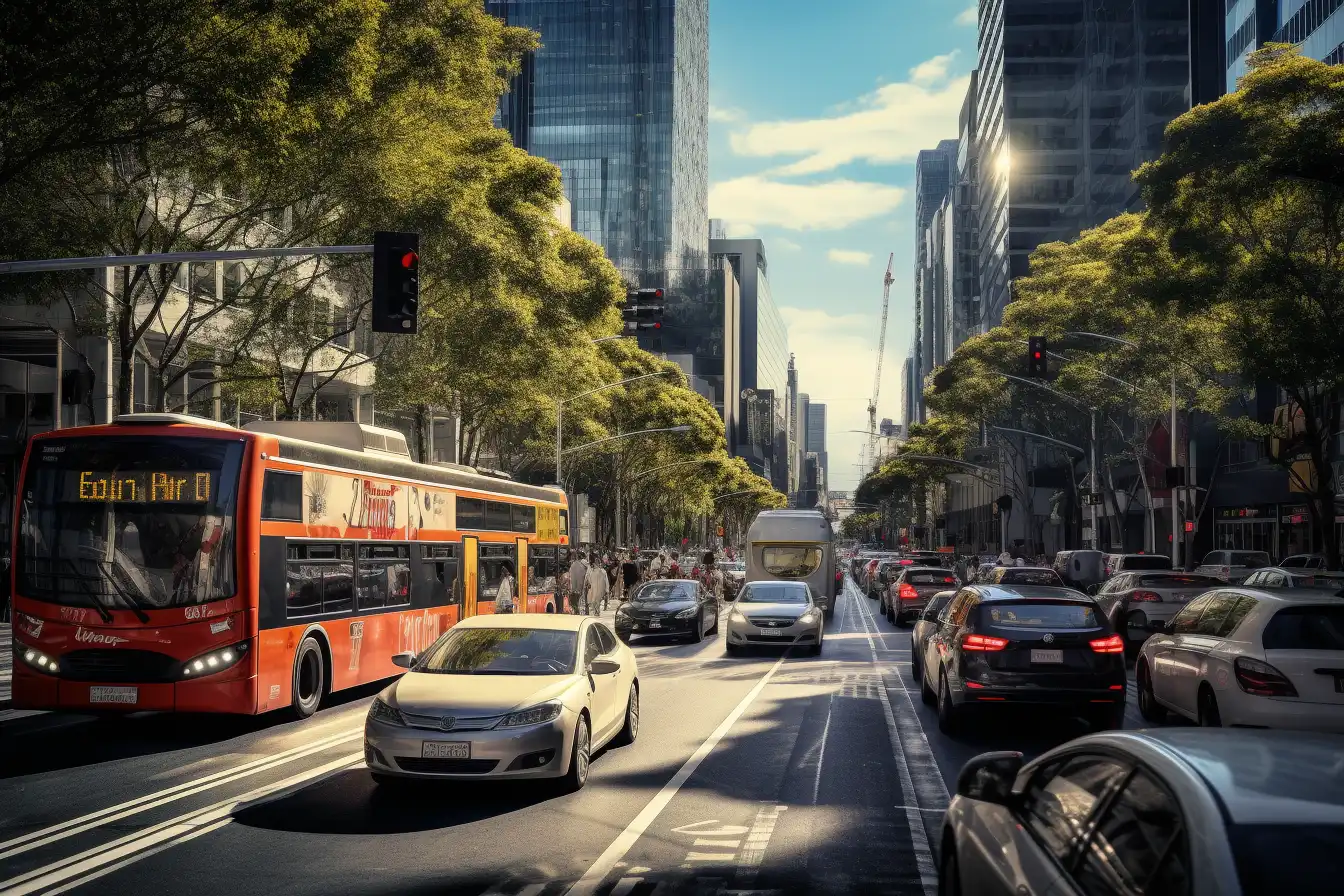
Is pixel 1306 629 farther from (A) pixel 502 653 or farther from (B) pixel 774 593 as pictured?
(B) pixel 774 593

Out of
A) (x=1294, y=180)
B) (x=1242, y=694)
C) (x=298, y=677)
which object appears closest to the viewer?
(x=1242, y=694)

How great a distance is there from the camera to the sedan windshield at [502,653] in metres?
11.6

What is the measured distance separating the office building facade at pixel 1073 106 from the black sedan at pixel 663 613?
70.6 metres

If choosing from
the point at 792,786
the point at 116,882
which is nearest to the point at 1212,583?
the point at 792,786

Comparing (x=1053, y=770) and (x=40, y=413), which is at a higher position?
(x=40, y=413)

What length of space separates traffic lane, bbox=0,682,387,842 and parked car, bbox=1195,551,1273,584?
26669 millimetres

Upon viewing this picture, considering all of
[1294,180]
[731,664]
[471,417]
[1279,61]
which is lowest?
[731,664]

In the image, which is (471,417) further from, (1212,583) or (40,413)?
(1212,583)

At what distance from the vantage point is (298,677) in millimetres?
15672

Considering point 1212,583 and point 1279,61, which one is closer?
point 1212,583

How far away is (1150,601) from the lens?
82.7ft

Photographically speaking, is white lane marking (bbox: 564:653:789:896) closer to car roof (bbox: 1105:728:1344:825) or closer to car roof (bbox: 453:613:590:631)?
car roof (bbox: 453:613:590:631)

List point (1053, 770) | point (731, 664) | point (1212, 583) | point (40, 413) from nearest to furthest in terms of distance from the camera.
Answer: point (1053, 770), point (731, 664), point (1212, 583), point (40, 413)

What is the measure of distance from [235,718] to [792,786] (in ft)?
26.0
